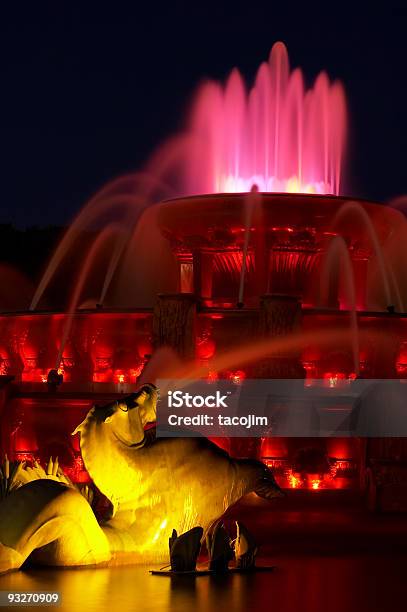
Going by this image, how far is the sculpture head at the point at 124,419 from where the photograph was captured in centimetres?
1185

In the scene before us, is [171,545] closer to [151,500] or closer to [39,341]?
[151,500]

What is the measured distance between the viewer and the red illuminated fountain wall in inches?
781

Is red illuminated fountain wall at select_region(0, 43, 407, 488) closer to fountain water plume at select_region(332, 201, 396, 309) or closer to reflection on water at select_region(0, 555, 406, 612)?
fountain water plume at select_region(332, 201, 396, 309)

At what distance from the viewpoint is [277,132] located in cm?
2855

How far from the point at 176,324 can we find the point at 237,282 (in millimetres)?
5645

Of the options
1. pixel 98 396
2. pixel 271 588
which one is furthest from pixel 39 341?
pixel 271 588

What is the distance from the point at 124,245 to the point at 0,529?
23214 millimetres

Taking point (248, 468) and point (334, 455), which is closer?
point (248, 468)

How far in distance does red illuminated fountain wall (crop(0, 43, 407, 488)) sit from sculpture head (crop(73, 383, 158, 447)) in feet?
22.8

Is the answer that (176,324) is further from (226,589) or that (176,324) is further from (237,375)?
(226,589)

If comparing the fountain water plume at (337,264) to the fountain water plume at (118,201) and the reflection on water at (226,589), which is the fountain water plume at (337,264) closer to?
the fountain water plume at (118,201)

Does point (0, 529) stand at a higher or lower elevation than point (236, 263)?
lower

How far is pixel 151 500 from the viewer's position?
466 inches
